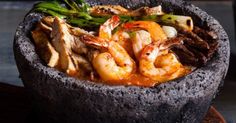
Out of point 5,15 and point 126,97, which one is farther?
point 5,15

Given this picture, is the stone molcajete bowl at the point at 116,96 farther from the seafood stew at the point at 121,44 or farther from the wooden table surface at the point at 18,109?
the wooden table surface at the point at 18,109

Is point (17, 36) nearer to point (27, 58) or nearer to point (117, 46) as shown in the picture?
point (27, 58)

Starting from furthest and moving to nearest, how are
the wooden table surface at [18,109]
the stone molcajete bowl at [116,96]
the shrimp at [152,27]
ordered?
the wooden table surface at [18,109], the shrimp at [152,27], the stone molcajete bowl at [116,96]

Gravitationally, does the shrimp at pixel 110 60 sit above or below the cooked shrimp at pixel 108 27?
below

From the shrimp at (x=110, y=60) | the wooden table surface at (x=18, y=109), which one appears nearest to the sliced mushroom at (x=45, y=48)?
the shrimp at (x=110, y=60)

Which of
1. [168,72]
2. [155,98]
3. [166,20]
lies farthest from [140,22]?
[155,98]

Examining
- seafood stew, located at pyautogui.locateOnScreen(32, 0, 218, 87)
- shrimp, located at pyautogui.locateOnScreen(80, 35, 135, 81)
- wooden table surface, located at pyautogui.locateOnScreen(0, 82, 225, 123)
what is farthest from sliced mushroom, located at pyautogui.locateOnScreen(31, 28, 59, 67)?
wooden table surface, located at pyautogui.locateOnScreen(0, 82, 225, 123)
